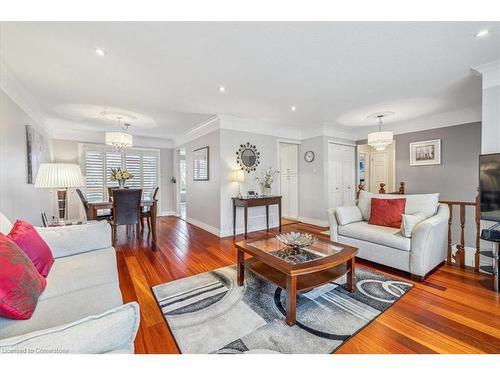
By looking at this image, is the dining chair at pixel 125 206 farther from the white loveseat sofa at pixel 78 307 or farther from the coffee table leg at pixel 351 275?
the coffee table leg at pixel 351 275

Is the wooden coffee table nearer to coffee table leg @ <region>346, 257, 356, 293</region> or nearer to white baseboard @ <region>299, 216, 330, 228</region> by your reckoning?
coffee table leg @ <region>346, 257, 356, 293</region>

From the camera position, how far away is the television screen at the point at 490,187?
7.35ft

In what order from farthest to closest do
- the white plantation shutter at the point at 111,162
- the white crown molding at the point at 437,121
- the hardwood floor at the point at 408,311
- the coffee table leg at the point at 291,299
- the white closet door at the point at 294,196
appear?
1. the white closet door at the point at 294,196
2. the white plantation shutter at the point at 111,162
3. the white crown molding at the point at 437,121
4. the coffee table leg at the point at 291,299
5. the hardwood floor at the point at 408,311

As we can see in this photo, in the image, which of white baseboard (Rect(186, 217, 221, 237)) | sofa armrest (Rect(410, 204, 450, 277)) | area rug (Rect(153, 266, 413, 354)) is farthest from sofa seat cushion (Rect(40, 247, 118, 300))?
sofa armrest (Rect(410, 204, 450, 277))

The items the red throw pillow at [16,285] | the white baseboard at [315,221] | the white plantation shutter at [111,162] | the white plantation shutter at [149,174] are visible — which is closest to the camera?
the red throw pillow at [16,285]

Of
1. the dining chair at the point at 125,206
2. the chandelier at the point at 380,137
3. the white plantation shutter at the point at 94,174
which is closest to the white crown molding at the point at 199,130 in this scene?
the dining chair at the point at 125,206

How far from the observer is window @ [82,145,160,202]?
538 centimetres

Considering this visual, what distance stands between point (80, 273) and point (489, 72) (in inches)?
166

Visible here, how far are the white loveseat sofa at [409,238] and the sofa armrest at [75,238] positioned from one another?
8.99 feet

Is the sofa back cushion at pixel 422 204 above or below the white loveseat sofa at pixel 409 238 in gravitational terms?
above

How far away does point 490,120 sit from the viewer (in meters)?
2.39

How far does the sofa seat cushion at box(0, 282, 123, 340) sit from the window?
16.5ft
